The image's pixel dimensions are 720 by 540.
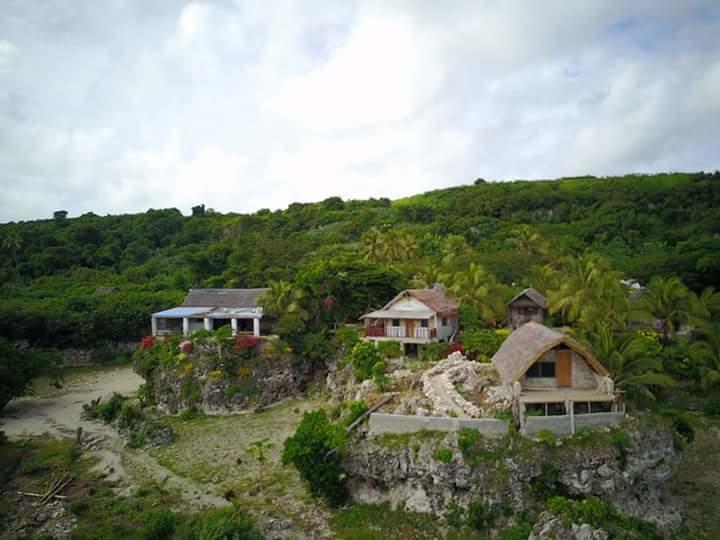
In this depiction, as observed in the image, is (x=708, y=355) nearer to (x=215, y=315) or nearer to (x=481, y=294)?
(x=481, y=294)

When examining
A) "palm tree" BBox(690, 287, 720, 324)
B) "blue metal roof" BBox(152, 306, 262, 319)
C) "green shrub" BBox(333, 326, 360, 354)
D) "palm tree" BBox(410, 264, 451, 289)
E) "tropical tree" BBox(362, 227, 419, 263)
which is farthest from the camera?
"tropical tree" BBox(362, 227, 419, 263)

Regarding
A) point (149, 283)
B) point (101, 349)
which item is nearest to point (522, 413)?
point (101, 349)

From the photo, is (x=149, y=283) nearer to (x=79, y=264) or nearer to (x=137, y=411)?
(x=79, y=264)

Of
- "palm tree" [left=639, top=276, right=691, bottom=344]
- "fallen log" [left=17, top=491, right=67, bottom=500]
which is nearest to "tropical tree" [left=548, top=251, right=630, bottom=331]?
"palm tree" [left=639, top=276, right=691, bottom=344]

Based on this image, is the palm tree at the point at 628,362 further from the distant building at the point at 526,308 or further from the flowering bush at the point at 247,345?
the flowering bush at the point at 247,345

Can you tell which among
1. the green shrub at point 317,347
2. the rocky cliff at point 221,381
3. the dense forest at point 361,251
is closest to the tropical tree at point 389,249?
the dense forest at point 361,251

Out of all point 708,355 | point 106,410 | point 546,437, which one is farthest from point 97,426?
point 708,355

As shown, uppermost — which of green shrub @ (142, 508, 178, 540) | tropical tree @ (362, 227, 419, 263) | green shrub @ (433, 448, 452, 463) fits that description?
tropical tree @ (362, 227, 419, 263)

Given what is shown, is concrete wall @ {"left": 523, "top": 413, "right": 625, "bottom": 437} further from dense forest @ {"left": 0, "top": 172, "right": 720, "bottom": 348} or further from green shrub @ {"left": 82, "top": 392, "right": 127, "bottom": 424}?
green shrub @ {"left": 82, "top": 392, "right": 127, "bottom": 424}
